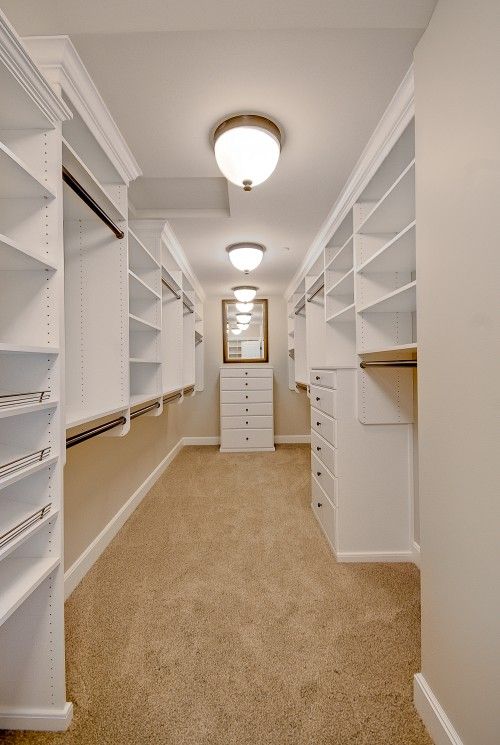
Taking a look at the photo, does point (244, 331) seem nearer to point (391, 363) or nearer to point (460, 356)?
point (391, 363)

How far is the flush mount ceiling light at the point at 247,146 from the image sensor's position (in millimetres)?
1735

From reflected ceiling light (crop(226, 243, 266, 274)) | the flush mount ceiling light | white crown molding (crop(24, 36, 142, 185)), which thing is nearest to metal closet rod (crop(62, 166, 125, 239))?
white crown molding (crop(24, 36, 142, 185))

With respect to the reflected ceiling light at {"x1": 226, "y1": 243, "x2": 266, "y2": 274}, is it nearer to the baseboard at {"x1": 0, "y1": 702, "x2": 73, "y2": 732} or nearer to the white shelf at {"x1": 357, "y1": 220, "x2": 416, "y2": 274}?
the white shelf at {"x1": 357, "y1": 220, "x2": 416, "y2": 274}

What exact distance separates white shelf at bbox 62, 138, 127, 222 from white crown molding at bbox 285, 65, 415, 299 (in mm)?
1278

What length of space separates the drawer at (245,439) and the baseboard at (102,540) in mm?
1540

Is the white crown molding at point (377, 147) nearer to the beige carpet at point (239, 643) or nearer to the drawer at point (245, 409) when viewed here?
the beige carpet at point (239, 643)

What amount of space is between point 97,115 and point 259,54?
71 centimetres

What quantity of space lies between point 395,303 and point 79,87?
168 centimetres

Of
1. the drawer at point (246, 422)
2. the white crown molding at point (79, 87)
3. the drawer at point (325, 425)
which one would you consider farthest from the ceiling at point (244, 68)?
the drawer at point (246, 422)

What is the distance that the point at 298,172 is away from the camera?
7.32 ft

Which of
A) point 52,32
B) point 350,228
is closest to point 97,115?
point 52,32

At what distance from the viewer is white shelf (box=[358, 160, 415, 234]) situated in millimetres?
1691

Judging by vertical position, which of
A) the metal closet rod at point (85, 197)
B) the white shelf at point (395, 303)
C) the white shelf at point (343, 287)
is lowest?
the white shelf at point (395, 303)

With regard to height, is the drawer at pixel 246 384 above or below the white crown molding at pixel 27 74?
below
